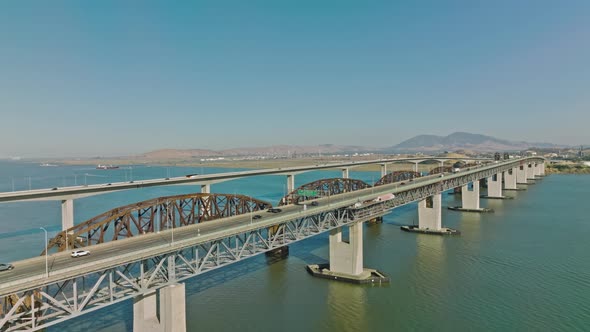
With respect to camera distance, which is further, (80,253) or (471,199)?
(471,199)

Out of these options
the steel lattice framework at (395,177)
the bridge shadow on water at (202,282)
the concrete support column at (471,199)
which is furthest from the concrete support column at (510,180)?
the bridge shadow on water at (202,282)

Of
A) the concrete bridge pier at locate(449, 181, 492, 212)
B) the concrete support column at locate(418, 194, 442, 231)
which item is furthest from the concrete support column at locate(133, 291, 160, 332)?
the concrete bridge pier at locate(449, 181, 492, 212)

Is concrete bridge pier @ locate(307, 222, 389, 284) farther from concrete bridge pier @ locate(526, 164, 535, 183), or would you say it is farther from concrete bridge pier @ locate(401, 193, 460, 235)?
concrete bridge pier @ locate(526, 164, 535, 183)

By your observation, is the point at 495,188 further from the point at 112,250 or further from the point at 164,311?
the point at 112,250

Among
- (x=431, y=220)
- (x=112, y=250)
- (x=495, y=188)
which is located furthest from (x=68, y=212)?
(x=495, y=188)

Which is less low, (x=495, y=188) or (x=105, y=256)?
(x=105, y=256)

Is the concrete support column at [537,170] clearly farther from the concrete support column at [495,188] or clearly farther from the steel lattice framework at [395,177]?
the steel lattice framework at [395,177]
